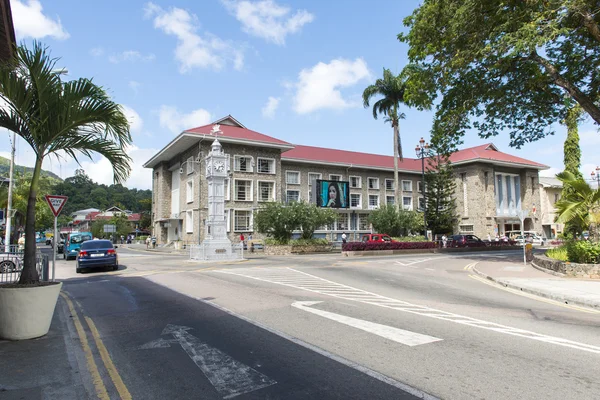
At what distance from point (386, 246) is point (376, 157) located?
102 feet

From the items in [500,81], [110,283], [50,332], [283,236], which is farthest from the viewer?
[283,236]

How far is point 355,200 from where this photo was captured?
176ft

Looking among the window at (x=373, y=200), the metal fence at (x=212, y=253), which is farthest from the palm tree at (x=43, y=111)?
the window at (x=373, y=200)

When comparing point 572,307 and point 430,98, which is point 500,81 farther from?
point 572,307

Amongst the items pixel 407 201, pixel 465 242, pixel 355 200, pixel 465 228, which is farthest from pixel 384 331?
pixel 465 228

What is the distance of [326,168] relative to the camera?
170ft

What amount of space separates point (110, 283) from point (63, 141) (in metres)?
8.69

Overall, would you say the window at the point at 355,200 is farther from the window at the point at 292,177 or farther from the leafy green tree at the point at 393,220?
the leafy green tree at the point at 393,220

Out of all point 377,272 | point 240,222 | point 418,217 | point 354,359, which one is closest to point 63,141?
point 354,359

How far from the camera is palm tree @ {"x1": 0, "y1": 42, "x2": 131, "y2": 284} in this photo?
675cm

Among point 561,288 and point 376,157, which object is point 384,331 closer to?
point 561,288

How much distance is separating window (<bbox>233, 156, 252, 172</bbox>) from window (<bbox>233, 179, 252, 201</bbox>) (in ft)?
4.16

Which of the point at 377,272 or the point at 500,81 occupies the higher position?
the point at 500,81

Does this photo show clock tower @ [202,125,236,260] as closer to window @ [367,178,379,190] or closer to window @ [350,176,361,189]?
window @ [350,176,361,189]
